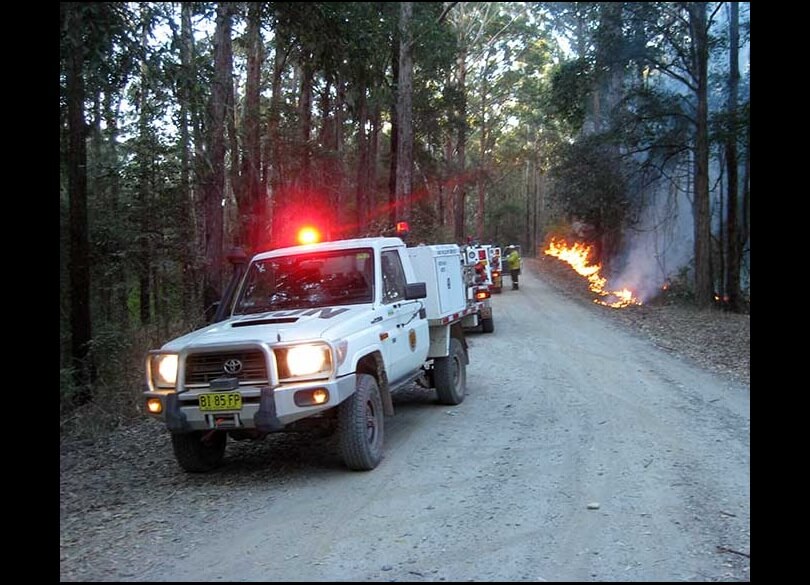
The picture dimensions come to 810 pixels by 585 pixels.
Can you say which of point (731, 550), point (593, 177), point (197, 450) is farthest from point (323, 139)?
point (731, 550)

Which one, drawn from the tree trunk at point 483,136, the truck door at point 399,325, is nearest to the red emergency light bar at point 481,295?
the truck door at point 399,325

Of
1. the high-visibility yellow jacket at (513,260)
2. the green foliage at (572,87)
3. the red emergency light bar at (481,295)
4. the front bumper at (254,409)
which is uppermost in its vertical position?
the green foliage at (572,87)

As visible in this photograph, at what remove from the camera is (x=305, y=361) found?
19.6 ft

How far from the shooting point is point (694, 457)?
676cm

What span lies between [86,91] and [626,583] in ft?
28.7

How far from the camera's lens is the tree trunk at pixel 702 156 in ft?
65.3

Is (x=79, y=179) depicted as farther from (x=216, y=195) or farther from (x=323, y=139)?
(x=323, y=139)

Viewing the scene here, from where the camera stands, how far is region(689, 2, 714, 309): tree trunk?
19.9m

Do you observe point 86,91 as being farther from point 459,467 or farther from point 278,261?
point 459,467

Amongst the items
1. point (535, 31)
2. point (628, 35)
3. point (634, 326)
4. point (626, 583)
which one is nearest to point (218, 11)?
point (626, 583)

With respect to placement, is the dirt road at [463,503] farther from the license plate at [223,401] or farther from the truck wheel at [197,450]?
the license plate at [223,401]

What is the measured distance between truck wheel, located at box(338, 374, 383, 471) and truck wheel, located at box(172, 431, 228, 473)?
1.39 m

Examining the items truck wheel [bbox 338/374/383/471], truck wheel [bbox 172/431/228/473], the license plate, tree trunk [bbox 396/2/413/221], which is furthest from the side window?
tree trunk [bbox 396/2/413/221]

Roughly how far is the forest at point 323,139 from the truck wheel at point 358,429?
3236mm
